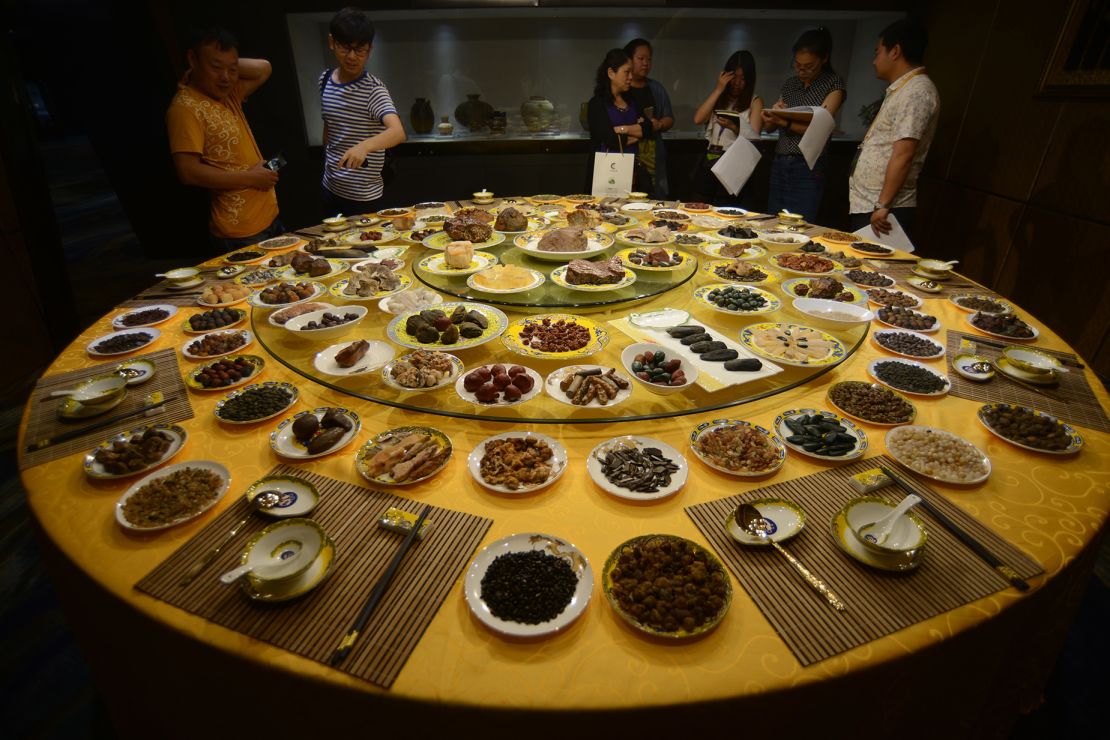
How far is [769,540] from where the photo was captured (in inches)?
65.0

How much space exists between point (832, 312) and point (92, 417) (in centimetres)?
373

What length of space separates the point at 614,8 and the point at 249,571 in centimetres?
873

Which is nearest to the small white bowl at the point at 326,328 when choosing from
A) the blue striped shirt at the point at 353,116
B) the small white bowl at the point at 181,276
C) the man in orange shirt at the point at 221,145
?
the small white bowl at the point at 181,276

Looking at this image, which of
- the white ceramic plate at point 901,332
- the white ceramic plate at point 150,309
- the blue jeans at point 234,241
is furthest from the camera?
the blue jeans at point 234,241

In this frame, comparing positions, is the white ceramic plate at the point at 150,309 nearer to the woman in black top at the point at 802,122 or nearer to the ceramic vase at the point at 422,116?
the woman in black top at the point at 802,122

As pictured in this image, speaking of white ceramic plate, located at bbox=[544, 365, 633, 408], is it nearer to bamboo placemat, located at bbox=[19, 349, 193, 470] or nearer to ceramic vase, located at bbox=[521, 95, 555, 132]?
bamboo placemat, located at bbox=[19, 349, 193, 470]

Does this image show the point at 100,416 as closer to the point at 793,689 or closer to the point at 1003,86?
the point at 793,689

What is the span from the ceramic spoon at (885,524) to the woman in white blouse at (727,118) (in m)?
4.77

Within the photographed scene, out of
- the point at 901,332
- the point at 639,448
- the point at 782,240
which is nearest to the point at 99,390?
the point at 639,448

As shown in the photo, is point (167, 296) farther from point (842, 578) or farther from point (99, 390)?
point (842, 578)

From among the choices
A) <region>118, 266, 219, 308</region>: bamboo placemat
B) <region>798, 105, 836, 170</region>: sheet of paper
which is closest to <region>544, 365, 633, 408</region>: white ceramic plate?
<region>118, 266, 219, 308</region>: bamboo placemat

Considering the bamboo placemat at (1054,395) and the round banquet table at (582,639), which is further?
the bamboo placemat at (1054,395)

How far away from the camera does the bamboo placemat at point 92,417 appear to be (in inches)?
82.7

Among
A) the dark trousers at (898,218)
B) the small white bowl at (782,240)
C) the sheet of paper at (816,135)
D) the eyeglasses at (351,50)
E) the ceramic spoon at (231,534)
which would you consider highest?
the eyeglasses at (351,50)
